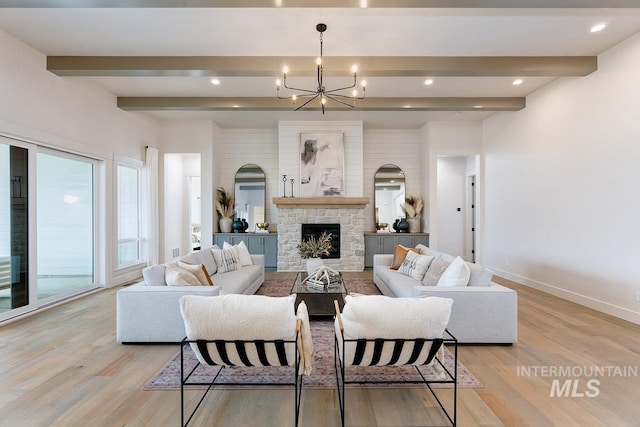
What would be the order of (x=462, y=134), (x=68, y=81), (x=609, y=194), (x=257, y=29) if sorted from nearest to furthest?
(x=257, y=29)
(x=609, y=194)
(x=68, y=81)
(x=462, y=134)

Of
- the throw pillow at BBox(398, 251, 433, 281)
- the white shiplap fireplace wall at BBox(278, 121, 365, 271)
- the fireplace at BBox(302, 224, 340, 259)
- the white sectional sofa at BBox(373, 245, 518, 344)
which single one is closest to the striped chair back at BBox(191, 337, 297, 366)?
the white sectional sofa at BBox(373, 245, 518, 344)

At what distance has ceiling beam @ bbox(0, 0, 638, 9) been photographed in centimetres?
259

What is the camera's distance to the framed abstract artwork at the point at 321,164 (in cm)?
663

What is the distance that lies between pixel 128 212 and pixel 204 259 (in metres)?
2.77

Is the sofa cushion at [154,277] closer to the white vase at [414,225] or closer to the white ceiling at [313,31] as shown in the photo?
the white ceiling at [313,31]

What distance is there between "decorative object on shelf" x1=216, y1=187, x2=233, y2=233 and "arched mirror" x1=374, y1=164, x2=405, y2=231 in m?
3.46

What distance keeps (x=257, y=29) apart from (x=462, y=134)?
5171 millimetres

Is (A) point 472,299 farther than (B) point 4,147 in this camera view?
No

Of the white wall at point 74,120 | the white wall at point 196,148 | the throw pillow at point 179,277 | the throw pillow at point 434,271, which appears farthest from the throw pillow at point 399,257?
the white wall at point 74,120

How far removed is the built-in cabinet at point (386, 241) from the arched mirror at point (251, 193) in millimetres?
2569

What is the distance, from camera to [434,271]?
144 inches

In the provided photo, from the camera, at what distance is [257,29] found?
10.9ft

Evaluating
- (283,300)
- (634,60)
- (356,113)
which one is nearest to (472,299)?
(283,300)

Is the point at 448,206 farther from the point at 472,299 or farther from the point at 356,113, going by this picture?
the point at 472,299
